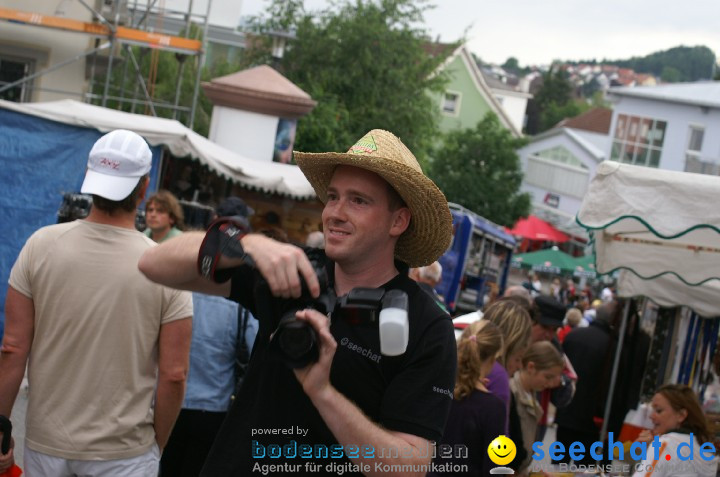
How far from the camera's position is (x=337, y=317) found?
8.32 feet

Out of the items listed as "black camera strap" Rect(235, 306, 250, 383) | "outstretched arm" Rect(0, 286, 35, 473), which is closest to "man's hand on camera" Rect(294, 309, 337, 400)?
"outstretched arm" Rect(0, 286, 35, 473)

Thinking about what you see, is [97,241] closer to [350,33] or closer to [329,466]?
[329,466]

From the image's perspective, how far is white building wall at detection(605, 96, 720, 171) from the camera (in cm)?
4550

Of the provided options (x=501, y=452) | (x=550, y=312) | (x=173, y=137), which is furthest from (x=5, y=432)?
(x=173, y=137)

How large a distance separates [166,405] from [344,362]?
160 centimetres

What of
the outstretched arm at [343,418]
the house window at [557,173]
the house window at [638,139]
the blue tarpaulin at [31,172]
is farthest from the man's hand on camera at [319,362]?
the house window at [557,173]

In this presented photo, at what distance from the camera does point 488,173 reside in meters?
47.8

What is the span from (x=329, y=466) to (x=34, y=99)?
683 inches

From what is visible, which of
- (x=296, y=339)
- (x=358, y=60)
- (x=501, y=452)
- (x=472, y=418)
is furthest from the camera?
(x=358, y=60)

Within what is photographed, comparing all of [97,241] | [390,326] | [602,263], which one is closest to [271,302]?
[390,326]

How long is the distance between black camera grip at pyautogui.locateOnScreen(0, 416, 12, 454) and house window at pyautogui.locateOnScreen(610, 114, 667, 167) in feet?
159

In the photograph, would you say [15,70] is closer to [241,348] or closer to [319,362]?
[241,348]

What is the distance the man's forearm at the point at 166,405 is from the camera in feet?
13.2

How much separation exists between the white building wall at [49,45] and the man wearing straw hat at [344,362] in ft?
50.9
